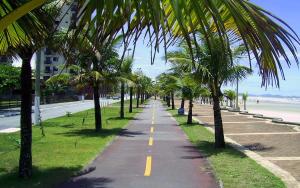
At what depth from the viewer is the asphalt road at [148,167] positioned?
10468 millimetres

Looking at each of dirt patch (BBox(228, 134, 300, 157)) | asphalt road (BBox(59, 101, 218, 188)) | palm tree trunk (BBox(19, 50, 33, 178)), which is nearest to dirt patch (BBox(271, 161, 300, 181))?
dirt patch (BBox(228, 134, 300, 157))

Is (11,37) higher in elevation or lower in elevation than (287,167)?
higher

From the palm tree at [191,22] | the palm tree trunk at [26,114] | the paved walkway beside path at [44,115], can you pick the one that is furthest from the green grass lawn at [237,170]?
the paved walkway beside path at [44,115]

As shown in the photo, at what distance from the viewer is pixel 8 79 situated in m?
56.0

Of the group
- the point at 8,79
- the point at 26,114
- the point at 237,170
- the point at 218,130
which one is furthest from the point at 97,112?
the point at 8,79

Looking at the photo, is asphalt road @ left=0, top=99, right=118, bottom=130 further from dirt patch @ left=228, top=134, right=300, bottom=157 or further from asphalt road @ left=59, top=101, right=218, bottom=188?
dirt patch @ left=228, top=134, right=300, bottom=157

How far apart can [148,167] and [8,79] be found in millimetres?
46192

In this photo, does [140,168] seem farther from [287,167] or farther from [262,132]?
[262,132]

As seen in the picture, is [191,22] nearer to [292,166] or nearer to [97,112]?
[292,166]

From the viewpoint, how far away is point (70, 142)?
18.7 meters

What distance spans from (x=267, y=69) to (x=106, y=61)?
22.2 m

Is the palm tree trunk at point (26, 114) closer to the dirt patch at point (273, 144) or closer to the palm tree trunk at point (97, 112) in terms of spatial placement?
the dirt patch at point (273, 144)

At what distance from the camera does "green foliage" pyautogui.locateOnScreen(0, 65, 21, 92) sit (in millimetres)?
55556

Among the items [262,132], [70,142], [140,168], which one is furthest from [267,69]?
[262,132]
